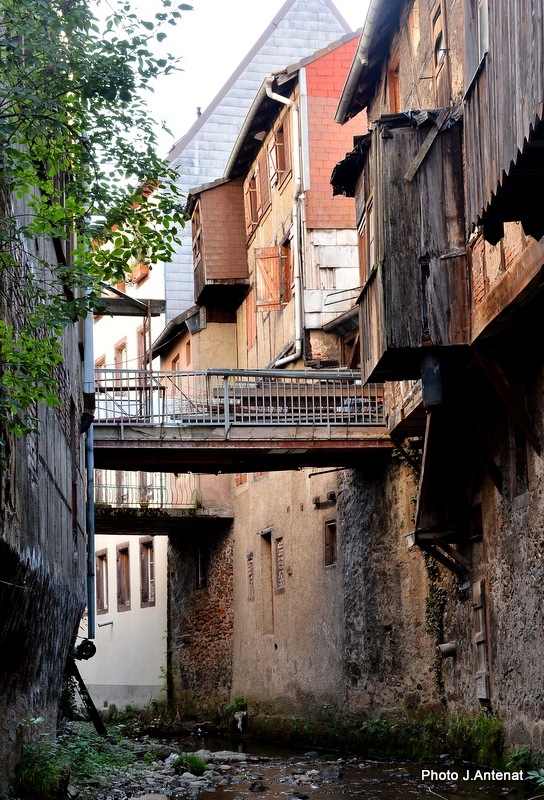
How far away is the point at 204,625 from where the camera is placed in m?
25.3

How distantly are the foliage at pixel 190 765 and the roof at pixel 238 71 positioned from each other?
731 inches

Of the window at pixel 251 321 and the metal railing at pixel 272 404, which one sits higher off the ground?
the window at pixel 251 321

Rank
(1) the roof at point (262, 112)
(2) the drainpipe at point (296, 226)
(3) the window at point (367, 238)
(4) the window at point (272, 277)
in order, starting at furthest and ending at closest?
(4) the window at point (272, 277) < (1) the roof at point (262, 112) < (2) the drainpipe at point (296, 226) < (3) the window at point (367, 238)

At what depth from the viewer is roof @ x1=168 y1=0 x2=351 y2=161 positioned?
2680 centimetres

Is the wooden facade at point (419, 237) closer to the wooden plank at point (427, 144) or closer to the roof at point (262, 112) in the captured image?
the wooden plank at point (427, 144)

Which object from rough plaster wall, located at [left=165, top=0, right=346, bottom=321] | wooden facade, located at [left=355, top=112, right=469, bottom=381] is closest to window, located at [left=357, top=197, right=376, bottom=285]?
wooden facade, located at [left=355, top=112, right=469, bottom=381]

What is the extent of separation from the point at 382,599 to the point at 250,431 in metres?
3.24

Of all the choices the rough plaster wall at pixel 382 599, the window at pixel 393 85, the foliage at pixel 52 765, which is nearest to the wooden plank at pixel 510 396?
the rough plaster wall at pixel 382 599

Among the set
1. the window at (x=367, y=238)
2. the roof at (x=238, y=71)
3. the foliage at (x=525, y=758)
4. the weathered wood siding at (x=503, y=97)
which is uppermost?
the roof at (x=238, y=71)

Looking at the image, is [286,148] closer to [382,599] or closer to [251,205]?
[251,205]

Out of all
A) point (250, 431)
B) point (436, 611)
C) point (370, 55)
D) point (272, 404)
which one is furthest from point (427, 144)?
point (272, 404)

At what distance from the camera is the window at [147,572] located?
29.5 metres

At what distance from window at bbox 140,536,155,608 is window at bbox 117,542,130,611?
3.53ft

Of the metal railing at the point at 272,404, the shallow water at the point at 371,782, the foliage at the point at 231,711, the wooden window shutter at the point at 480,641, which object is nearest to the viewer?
the shallow water at the point at 371,782
